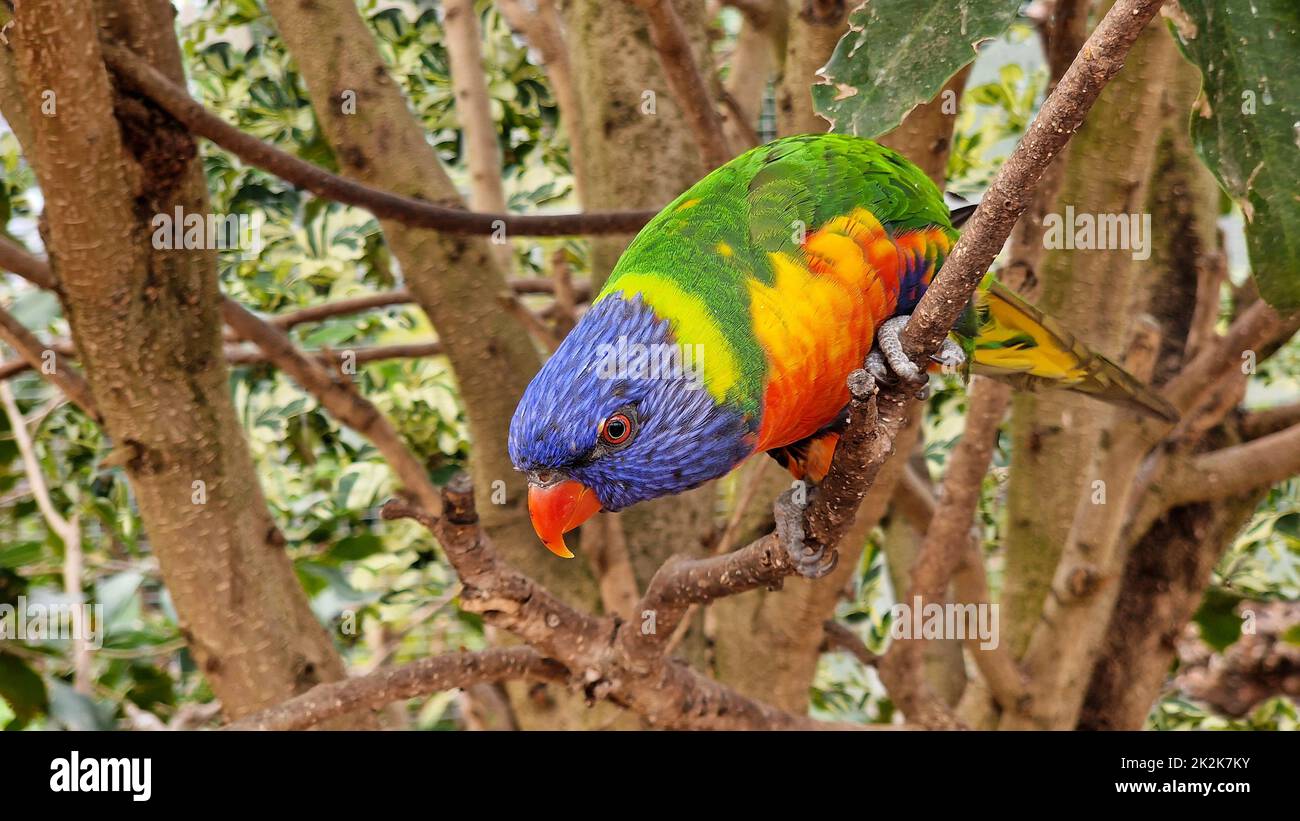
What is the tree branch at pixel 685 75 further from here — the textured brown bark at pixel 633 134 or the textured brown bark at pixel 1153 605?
the textured brown bark at pixel 1153 605

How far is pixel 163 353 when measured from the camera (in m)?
1.68

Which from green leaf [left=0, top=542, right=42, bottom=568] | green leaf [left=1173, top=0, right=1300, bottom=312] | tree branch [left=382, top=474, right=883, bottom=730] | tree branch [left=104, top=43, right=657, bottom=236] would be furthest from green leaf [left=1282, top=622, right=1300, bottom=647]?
green leaf [left=0, top=542, right=42, bottom=568]

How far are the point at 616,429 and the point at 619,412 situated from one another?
2cm

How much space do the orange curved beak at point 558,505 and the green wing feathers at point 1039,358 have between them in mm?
668

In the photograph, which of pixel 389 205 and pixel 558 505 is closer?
pixel 558 505

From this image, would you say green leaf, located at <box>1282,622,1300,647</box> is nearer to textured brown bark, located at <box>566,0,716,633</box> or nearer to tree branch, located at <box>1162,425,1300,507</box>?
tree branch, located at <box>1162,425,1300,507</box>

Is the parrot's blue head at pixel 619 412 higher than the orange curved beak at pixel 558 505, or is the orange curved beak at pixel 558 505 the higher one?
the parrot's blue head at pixel 619 412

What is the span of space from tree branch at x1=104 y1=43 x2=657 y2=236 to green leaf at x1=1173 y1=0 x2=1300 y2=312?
0.84 m

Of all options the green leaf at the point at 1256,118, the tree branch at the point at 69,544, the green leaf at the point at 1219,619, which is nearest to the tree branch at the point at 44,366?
the tree branch at the point at 69,544

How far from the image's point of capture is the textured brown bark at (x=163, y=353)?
1531 mm

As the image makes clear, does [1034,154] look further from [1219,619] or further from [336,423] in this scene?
[336,423]

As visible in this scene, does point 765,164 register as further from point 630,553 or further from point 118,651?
point 118,651

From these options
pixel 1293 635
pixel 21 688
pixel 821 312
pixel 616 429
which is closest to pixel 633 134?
pixel 821 312

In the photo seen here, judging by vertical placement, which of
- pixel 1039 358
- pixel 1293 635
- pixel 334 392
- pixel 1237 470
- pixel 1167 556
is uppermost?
pixel 334 392
